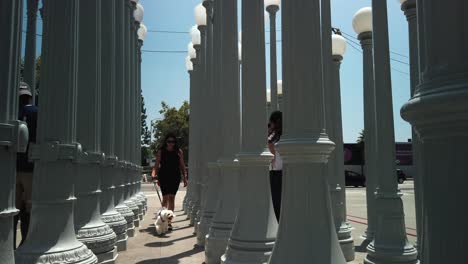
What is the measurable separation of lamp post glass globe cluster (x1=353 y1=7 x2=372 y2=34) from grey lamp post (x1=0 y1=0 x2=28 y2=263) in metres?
5.98

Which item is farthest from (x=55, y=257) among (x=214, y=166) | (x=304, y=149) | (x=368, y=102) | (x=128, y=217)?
(x=368, y=102)

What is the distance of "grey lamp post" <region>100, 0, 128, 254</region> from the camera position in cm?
687

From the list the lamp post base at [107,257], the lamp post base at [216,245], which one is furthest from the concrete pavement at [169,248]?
the lamp post base at [107,257]

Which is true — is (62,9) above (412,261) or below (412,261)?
above

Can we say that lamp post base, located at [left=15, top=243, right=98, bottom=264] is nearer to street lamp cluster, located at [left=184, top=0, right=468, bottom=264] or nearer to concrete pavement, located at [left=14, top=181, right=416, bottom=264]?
street lamp cluster, located at [left=184, top=0, right=468, bottom=264]

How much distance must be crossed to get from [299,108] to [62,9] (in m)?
2.80

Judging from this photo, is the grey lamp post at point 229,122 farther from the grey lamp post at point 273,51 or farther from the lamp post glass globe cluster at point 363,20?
the grey lamp post at point 273,51

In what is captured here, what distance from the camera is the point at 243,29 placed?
5.13 meters

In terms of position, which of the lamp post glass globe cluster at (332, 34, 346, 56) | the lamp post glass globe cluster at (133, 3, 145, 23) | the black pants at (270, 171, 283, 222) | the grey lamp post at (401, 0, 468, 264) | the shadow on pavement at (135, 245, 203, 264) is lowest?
the shadow on pavement at (135, 245, 203, 264)

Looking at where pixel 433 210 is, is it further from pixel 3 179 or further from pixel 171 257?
pixel 171 257

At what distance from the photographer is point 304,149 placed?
131 inches

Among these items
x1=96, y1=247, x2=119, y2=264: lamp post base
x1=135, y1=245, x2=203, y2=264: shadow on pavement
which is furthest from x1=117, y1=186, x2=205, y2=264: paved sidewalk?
x1=96, y1=247, x2=119, y2=264: lamp post base

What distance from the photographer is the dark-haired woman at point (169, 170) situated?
31.1ft

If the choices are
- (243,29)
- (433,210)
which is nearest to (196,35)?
(243,29)
